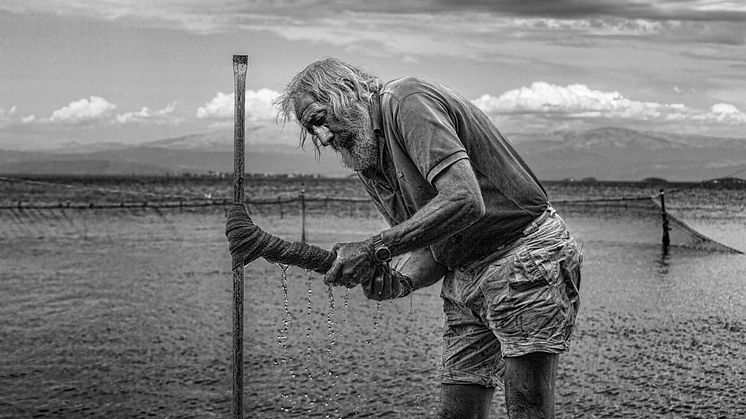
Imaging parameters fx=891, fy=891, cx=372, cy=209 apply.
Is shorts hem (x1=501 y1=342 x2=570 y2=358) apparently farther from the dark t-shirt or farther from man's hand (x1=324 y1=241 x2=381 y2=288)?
man's hand (x1=324 y1=241 x2=381 y2=288)

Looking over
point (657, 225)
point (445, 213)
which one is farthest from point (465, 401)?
point (657, 225)

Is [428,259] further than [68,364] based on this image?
No

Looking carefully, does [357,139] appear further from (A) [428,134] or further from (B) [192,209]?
(B) [192,209]

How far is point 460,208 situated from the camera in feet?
9.52

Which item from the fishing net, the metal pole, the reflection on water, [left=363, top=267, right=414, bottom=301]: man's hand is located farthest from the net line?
[left=363, top=267, right=414, bottom=301]: man's hand

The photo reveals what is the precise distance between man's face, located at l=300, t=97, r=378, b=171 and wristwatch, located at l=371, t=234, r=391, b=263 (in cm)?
32

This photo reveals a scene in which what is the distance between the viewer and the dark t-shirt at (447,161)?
2953 millimetres

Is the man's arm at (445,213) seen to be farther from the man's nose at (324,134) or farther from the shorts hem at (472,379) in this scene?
the shorts hem at (472,379)

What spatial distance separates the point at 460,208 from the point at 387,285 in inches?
28.8

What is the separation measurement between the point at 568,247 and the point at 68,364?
6460mm

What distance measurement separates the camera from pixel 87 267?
17.2m

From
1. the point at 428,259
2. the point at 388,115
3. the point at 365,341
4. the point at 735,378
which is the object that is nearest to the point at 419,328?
the point at 365,341

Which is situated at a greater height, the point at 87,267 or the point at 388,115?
the point at 388,115

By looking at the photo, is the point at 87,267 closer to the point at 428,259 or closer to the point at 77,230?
the point at 77,230
